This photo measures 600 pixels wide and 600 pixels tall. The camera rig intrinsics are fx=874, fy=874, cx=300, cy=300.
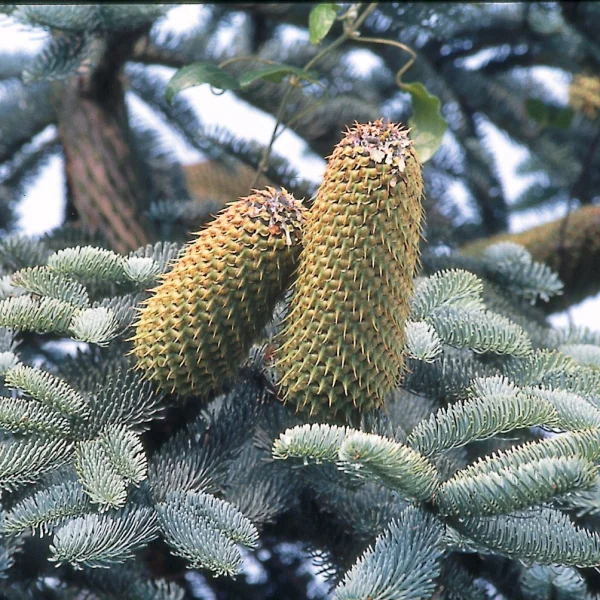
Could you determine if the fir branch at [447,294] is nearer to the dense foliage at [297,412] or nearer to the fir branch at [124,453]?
the dense foliage at [297,412]

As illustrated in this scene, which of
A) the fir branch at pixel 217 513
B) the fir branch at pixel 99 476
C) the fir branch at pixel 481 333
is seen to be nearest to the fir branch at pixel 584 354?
the fir branch at pixel 481 333

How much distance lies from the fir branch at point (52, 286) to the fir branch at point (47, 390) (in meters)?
0.12

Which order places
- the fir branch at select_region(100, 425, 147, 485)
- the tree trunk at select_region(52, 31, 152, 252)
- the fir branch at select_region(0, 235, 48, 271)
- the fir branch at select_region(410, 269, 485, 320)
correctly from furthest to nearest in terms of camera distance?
the tree trunk at select_region(52, 31, 152, 252) < the fir branch at select_region(0, 235, 48, 271) < the fir branch at select_region(410, 269, 485, 320) < the fir branch at select_region(100, 425, 147, 485)

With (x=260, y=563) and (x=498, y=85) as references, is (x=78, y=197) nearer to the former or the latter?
(x=260, y=563)

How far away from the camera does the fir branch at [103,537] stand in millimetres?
805

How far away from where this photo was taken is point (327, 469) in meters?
0.97

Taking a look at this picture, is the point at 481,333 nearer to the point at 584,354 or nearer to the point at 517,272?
the point at 584,354

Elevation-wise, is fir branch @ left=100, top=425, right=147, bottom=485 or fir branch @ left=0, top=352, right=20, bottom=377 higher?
fir branch @ left=0, top=352, right=20, bottom=377

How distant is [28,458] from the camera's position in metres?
0.91

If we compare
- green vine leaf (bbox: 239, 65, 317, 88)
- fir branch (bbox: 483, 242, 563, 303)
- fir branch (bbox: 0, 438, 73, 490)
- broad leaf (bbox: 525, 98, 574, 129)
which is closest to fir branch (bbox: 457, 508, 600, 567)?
fir branch (bbox: 0, 438, 73, 490)

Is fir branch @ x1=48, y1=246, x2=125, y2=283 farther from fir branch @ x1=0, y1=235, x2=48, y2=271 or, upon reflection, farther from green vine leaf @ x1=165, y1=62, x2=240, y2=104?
green vine leaf @ x1=165, y1=62, x2=240, y2=104

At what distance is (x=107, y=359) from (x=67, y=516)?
0.83 ft

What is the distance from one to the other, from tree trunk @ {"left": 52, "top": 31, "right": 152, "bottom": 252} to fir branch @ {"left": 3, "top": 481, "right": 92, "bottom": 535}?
83cm

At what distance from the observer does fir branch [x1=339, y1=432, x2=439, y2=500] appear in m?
0.79
